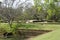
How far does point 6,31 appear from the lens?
2403cm

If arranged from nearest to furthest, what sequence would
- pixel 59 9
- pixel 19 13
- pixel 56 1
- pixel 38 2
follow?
pixel 19 13
pixel 56 1
pixel 38 2
pixel 59 9

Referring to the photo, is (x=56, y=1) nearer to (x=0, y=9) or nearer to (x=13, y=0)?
(x=13, y=0)

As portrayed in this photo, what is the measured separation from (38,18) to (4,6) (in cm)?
3801

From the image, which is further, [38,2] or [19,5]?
[38,2]

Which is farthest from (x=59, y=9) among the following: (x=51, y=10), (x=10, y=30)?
(x=10, y=30)

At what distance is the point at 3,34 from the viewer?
24.0 metres

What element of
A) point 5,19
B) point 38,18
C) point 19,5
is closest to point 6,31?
point 5,19

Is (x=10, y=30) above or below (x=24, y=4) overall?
below

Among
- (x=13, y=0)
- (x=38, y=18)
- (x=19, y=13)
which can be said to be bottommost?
(x=38, y=18)

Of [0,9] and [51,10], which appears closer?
[0,9]

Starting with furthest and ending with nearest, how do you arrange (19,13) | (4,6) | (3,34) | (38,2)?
(38,2)
(4,6)
(19,13)
(3,34)

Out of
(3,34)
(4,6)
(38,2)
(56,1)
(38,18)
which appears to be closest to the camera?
(3,34)

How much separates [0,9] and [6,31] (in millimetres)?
Result: 4929

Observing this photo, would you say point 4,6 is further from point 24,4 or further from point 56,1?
point 56,1
